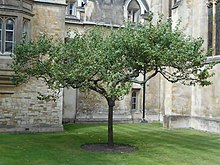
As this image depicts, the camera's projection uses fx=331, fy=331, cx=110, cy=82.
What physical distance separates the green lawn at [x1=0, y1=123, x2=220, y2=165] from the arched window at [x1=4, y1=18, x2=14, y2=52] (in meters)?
4.45

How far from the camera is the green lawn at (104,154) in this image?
10.7 meters

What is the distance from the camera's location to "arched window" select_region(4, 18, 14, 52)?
16.9 meters

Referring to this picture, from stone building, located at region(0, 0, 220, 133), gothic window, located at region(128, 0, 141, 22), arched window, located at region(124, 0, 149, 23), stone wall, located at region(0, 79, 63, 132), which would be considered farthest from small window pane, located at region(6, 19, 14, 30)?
gothic window, located at region(128, 0, 141, 22)

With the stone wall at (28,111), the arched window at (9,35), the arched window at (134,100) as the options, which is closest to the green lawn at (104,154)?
the stone wall at (28,111)

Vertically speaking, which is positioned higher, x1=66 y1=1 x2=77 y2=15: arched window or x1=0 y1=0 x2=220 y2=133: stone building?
x1=66 y1=1 x2=77 y2=15: arched window

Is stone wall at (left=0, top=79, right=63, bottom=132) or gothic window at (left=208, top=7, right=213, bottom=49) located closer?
stone wall at (left=0, top=79, right=63, bottom=132)

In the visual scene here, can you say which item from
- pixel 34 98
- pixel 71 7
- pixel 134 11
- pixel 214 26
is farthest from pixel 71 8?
pixel 214 26

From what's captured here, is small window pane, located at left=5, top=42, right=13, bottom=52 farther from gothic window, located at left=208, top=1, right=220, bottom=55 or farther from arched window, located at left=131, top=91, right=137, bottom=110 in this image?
arched window, located at left=131, top=91, right=137, bottom=110

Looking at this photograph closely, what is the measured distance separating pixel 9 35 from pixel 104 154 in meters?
8.66

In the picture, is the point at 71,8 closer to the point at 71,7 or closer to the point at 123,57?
the point at 71,7

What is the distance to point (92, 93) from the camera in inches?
997

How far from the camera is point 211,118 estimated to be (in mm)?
19891

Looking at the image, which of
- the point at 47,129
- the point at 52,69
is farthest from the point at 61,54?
the point at 47,129

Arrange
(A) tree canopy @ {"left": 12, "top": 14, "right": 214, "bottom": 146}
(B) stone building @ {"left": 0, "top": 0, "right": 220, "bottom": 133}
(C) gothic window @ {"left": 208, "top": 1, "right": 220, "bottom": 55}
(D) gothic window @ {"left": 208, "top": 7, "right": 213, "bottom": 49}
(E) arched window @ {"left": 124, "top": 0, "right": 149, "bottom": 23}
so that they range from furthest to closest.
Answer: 1. (E) arched window @ {"left": 124, "top": 0, "right": 149, "bottom": 23}
2. (D) gothic window @ {"left": 208, "top": 7, "right": 213, "bottom": 49}
3. (C) gothic window @ {"left": 208, "top": 1, "right": 220, "bottom": 55}
4. (B) stone building @ {"left": 0, "top": 0, "right": 220, "bottom": 133}
5. (A) tree canopy @ {"left": 12, "top": 14, "right": 214, "bottom": 146}
